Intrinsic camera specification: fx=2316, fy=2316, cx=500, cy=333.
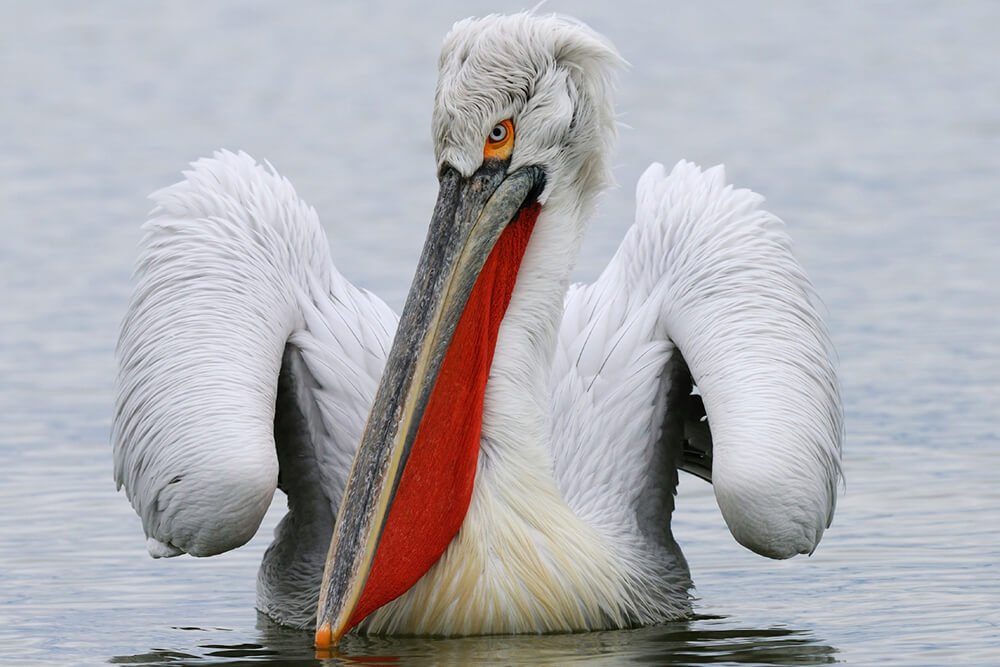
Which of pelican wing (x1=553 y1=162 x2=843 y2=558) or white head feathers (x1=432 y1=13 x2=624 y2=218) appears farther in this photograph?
pelican wing (x1=553 y1=162 x2=843 y2=558)

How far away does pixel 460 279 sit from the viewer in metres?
6.11

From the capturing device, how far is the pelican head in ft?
19.4

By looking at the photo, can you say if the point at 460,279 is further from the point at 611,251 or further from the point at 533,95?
the point at 611,251

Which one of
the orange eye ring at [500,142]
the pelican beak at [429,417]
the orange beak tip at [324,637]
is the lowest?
the orange beak tip at [324,637]

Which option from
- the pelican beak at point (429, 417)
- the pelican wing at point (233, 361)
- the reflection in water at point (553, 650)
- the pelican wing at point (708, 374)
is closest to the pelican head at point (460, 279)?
the pelican beak at point (429, 417)

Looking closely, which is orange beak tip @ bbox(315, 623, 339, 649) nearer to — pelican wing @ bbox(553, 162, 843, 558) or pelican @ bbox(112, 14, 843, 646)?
pelican @ bbox(112, 14, 843, 646)

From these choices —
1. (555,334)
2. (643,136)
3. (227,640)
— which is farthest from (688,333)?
(643,136)

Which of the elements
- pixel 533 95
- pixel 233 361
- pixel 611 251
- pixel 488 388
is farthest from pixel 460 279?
pixel 611 251

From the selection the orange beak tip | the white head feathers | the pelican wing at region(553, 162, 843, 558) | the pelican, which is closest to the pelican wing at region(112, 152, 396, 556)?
the pelican

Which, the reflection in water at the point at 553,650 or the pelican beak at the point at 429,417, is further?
the reflection in water at the point at 553,650

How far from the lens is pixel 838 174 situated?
45.0 ft

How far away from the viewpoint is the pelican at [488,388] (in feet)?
19.8

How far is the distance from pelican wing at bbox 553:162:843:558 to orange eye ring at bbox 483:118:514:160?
3.05ft

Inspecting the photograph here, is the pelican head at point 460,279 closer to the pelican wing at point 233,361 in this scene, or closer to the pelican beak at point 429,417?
the pelican beak at point 429,417
